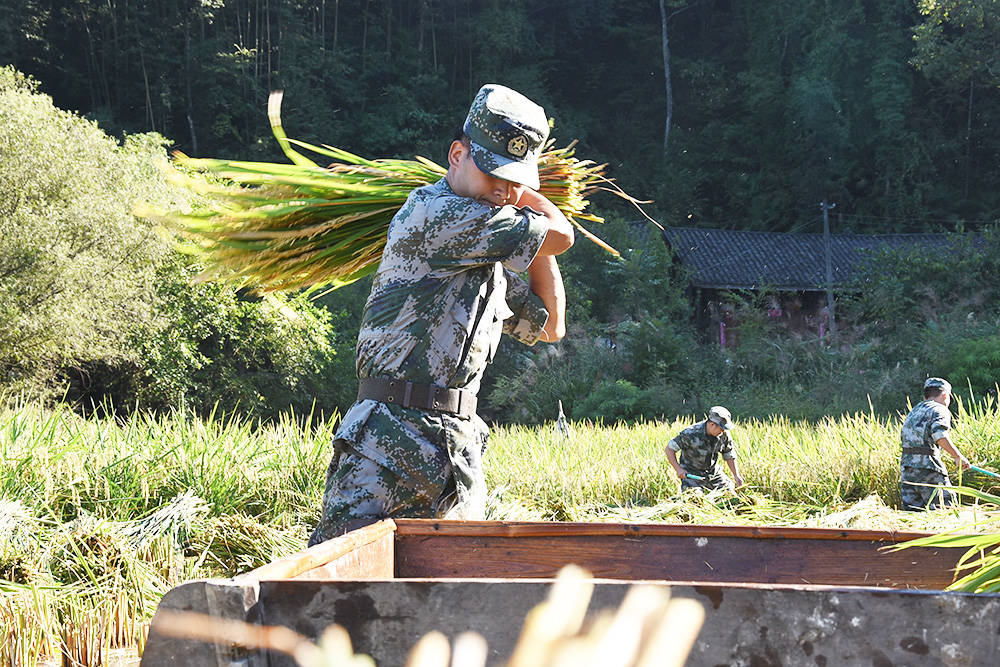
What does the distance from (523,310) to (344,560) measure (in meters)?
1.46

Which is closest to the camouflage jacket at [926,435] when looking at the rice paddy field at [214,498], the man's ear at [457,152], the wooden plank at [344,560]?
the rice paddy field at [214,498]

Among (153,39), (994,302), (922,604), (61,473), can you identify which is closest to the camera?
(922,604)

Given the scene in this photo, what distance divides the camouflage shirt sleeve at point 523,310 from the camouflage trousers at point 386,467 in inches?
21.1

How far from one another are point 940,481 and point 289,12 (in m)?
42.9

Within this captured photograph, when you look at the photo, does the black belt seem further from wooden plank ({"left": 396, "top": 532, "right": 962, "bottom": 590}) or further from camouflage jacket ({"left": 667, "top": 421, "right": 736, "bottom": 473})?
camouflage jacket ({"left": 667, "top": 421, "right": 736, "bottom": 473})

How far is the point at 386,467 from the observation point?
3.15m

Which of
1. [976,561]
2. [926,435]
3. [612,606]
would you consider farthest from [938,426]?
[612,606]

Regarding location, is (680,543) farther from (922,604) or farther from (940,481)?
(940,481)

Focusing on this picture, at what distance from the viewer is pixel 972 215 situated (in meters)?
41.3

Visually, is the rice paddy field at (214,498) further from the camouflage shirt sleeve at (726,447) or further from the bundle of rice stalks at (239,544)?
the camouflage shirt sleeve at (726,447)

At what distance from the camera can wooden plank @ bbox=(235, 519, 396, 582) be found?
1.93 meters

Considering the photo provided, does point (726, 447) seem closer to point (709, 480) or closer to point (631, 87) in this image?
point (709, 480)

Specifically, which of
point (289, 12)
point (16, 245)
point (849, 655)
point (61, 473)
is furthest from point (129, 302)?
point (289, 12)

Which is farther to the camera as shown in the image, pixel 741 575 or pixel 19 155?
pixel 19 155
